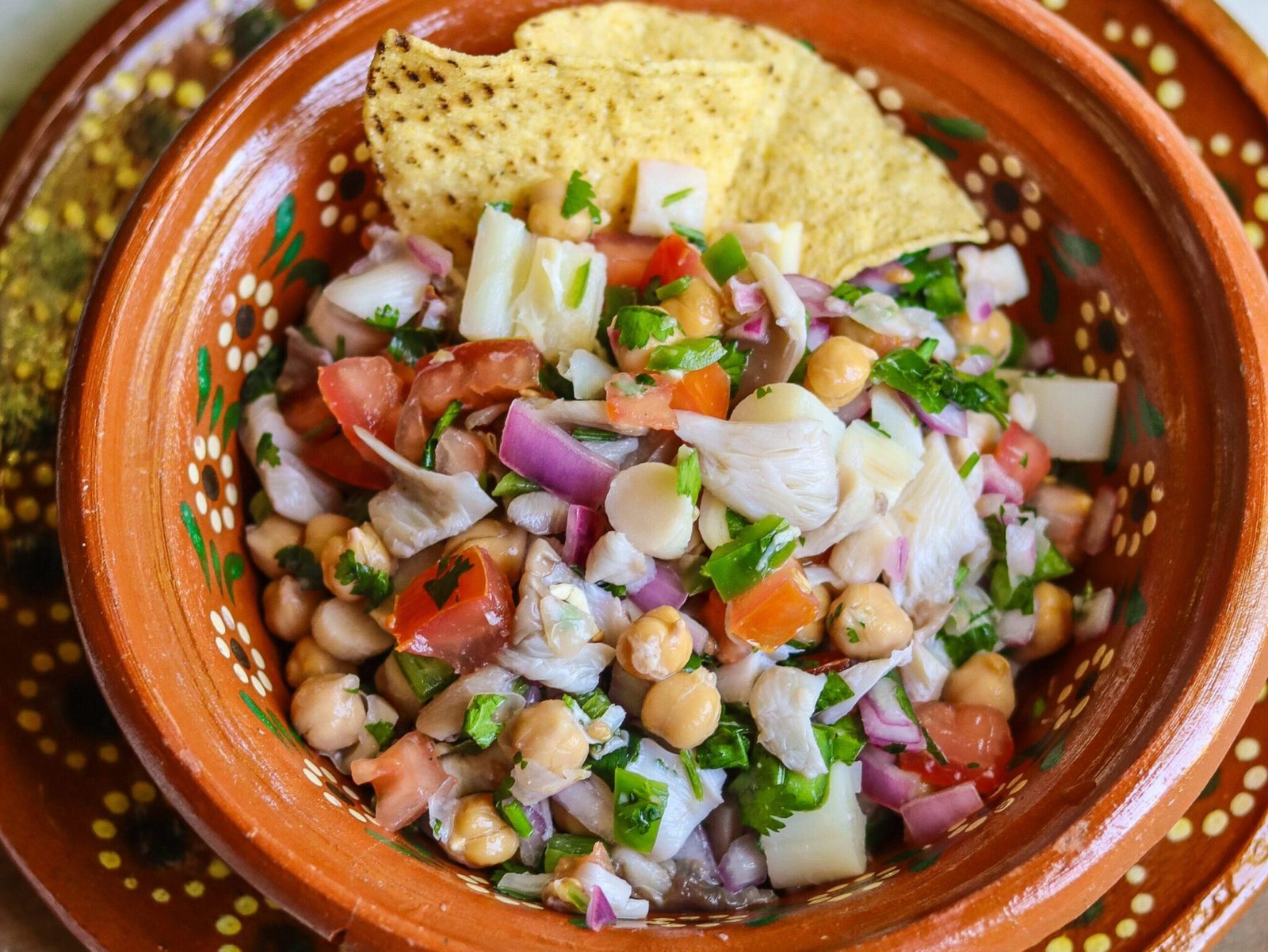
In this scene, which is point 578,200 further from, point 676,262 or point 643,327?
point 643,327

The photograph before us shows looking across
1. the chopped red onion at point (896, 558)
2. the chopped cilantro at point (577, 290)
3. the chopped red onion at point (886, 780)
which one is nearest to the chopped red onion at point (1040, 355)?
the chopped red onion at point (896, 558)

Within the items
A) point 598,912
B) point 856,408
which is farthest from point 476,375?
point 598,912

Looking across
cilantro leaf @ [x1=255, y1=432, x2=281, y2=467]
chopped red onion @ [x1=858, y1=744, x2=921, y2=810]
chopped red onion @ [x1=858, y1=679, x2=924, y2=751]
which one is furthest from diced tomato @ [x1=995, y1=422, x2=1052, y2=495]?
cilantro leaf @ [x1=255, y1=432, x2=281, y2=467]

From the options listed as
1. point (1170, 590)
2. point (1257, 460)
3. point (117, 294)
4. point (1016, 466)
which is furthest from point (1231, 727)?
point (117, 294)

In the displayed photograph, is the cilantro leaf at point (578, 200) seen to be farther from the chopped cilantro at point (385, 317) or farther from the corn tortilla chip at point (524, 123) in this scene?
the chopped cilantro at point (385, 317)

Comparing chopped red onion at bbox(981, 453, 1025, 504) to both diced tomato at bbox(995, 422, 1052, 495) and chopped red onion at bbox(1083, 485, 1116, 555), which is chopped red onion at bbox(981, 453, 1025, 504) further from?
chopped red onion at bbox(1083, 485, 1116, 555)

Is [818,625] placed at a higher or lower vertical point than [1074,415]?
lower

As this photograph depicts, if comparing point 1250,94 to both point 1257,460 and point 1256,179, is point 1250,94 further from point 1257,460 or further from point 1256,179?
point 1257,460
